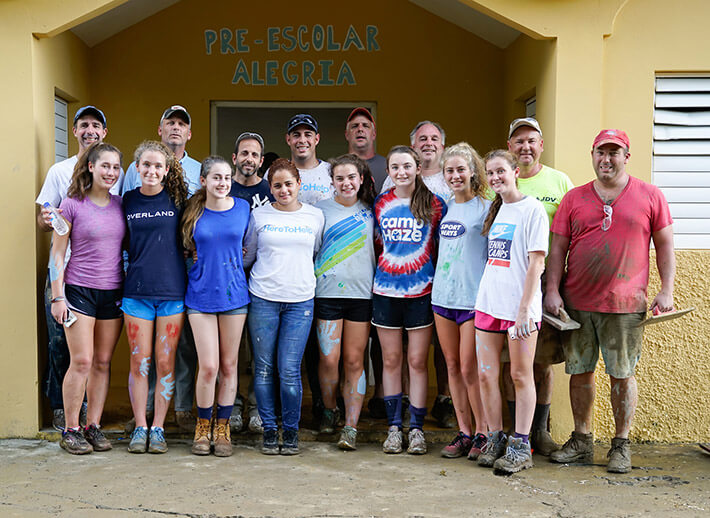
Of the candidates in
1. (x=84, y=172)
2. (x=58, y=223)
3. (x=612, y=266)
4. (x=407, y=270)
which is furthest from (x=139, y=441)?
(x=612, y=266)

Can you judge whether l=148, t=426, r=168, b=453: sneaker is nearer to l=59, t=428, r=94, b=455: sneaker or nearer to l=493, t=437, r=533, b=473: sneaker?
l=59, t=428, r=94, b=455: sneaker

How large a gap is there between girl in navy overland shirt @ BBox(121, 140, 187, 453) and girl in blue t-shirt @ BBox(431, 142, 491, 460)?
1575 mm

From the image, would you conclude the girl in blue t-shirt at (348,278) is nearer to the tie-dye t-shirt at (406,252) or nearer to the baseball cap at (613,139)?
the tie-dye t-shirt at (406,252)

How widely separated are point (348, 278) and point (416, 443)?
111 cm

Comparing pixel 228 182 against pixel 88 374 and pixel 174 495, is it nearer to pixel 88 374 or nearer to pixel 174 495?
pixel 88 374

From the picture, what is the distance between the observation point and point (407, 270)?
4574 mm

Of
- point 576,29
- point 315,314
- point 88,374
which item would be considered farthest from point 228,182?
point 576,29

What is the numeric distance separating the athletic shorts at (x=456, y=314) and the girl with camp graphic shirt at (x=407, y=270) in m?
0.12

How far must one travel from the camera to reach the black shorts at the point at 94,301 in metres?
4.48

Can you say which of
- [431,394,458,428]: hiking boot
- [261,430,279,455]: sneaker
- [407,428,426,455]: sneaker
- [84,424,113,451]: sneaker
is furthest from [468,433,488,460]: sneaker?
[84,424,113,451]: sneaker

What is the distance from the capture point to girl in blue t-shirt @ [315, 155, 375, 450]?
15.3 ft

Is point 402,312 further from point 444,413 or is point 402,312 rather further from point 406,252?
point 444,413

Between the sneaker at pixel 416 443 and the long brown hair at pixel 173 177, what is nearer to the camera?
the long brown hair at pixel 173 177

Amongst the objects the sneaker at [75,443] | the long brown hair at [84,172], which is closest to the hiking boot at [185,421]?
the sneaker at [75,443]
